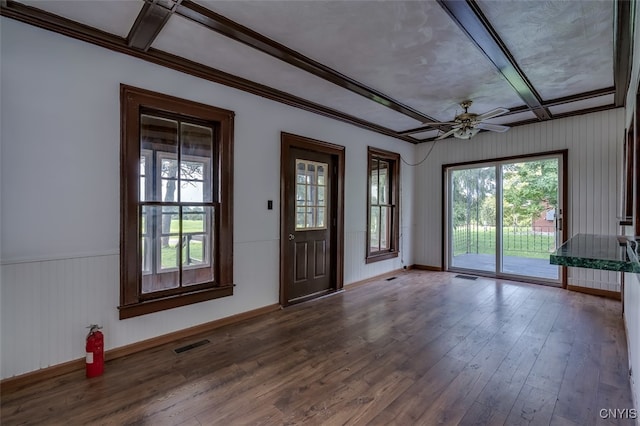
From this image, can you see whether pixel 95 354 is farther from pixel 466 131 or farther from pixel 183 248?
pixel 466 131

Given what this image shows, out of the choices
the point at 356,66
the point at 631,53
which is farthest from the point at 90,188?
the point at 631,53

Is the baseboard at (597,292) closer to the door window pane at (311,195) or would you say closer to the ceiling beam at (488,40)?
the ceiling beam at (488,40)

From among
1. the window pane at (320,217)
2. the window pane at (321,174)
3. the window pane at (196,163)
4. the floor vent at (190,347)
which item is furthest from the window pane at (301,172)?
the floor vent at (190,347)

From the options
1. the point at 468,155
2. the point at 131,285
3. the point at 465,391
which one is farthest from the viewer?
the point at 468,155

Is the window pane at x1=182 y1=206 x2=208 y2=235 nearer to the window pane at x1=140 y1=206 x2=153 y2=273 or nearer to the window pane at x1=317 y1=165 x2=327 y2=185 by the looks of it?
the window pane at x1=140 y1=206 x2=153 y2=273

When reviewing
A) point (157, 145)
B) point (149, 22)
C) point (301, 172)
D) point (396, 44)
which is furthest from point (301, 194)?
point (149, 22)

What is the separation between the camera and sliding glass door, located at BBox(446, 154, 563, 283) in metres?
5.02

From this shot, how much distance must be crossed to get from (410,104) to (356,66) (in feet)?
4.81

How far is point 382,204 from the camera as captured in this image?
586 cm

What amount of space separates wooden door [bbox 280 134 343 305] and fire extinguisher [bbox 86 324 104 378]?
6.49 ft

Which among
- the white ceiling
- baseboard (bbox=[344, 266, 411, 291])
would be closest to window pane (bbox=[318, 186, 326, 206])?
the white ceiling

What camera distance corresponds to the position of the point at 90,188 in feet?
8.33

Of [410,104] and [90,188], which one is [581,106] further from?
[90,188]

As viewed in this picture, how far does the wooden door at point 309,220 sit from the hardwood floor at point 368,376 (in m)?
0.69
